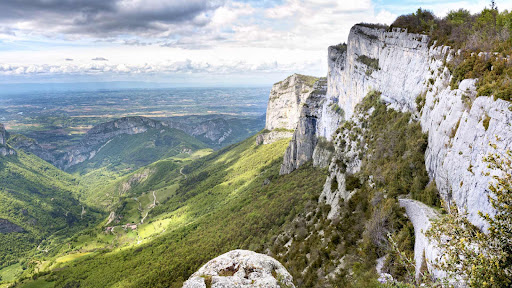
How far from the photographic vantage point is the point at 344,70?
203 feet

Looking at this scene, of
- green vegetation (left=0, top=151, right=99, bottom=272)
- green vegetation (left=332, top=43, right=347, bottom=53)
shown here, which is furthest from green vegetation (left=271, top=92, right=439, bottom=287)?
green vegetation (left=0, top=151, right=99, bottom=272)

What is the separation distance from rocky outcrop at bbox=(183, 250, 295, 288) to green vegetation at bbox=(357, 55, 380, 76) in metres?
37.5

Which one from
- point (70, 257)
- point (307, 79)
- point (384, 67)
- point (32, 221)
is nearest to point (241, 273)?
point (384, 67)

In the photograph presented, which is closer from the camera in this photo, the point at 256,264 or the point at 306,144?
the point at 256,264

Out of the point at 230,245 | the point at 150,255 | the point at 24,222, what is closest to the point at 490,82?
the point at 230,245

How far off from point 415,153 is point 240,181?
101284mm

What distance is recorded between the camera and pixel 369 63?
45969mm

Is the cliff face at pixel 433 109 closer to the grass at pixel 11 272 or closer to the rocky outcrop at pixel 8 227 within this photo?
the grass at pixel 11 272

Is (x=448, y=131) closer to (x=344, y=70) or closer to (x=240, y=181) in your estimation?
(x=344, y=70)

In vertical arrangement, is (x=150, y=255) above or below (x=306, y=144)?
below

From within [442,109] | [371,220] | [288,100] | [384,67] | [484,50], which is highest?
[384,67]

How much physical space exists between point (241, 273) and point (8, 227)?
681 feet

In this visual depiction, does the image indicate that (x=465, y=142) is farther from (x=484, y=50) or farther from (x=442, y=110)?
(x=484, y=50)

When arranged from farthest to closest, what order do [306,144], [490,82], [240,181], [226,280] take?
1. [240,181]
2. [306,144]
3. [490,82]
4. [226,280]
